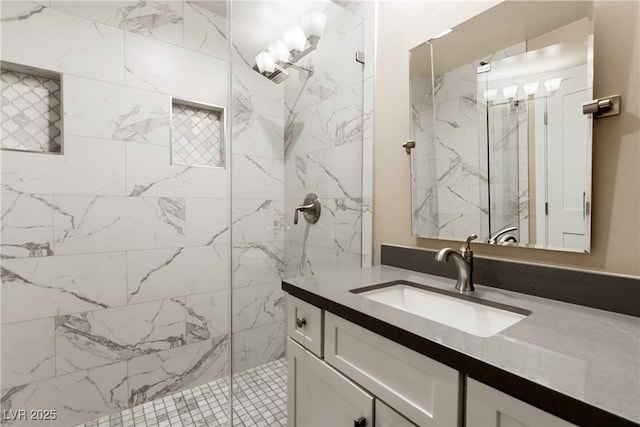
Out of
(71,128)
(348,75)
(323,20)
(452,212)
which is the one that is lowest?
(452,212)

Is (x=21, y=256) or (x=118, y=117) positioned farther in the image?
(x=118, y=117)

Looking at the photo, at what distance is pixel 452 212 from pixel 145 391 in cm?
199

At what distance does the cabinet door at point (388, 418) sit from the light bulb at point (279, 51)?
146 cm

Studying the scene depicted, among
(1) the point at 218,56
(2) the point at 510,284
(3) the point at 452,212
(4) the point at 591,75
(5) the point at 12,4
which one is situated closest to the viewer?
(4) the point at 591,75

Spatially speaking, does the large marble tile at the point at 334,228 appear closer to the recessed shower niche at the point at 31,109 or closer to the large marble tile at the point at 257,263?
the large marble tile at the point at 257,263

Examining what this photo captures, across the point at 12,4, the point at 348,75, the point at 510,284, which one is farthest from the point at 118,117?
the point at 510,284

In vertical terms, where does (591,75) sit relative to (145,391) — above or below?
above

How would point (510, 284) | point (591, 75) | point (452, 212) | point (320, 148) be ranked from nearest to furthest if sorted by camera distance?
point (591, 75)
point (510, 284)
point (452, 212)
point (320, 148)

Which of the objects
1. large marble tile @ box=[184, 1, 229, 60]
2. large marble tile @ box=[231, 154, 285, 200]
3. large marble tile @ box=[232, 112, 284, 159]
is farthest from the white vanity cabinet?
large marble tile @ box=[184, 1, 229, 60]

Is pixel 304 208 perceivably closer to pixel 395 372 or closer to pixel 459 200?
pixel 459 200

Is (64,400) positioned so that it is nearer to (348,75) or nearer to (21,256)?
(21,256)

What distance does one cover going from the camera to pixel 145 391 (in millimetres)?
1823

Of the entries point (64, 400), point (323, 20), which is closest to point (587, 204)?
point (323, 20)

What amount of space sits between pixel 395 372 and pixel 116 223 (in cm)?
172
